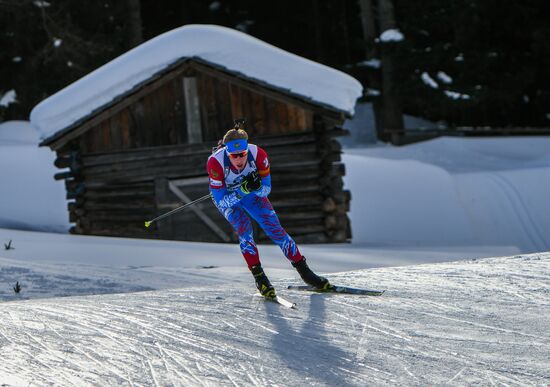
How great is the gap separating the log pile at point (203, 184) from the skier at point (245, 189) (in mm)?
8161

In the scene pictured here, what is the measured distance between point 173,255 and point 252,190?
16.8 feet

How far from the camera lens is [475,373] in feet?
18.7

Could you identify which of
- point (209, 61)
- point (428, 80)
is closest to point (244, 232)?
point (209, 61)

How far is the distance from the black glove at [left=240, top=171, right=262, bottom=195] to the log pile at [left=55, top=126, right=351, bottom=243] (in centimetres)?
830

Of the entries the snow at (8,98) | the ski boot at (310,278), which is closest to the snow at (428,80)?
the snow at (8,98)

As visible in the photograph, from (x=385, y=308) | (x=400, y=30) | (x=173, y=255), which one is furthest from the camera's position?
(x=400, y=30)

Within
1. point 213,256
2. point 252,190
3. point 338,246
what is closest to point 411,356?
point 252,190

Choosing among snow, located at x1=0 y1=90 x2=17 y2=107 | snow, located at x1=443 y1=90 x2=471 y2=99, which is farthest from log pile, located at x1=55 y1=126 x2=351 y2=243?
snow, located at x1=443 y1=90 x2=471 y2=99

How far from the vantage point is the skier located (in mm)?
8125

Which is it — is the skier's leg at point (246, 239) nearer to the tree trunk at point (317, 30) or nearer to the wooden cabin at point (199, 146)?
the wooden cabin at point (199, 146)

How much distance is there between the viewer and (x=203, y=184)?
1686 centimetres

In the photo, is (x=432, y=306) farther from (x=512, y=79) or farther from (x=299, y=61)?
(x=512, y=79)

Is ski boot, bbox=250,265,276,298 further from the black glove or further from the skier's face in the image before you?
the skier's face

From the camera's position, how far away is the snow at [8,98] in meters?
29.1
